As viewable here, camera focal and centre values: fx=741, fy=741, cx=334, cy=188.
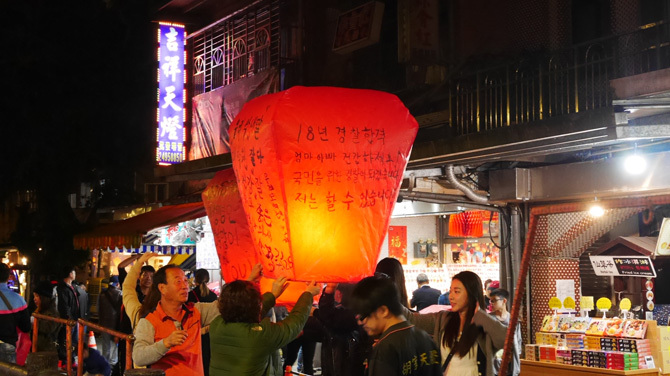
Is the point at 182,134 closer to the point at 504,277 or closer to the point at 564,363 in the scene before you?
the point at 504,277

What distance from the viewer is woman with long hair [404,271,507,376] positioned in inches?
234

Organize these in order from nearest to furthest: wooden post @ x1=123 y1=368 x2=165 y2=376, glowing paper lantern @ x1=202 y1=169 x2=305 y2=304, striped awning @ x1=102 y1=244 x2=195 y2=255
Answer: wooden post @ x1=123 y1=368 x2=165 y2=376 → glowing paper lantern @ x1=202 y1=169 x2=305 y2=304 → striped awning @ x1=102 y1=244 x2=195 y2=255

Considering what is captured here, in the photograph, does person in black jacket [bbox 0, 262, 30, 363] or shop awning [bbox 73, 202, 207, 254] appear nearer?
person in black jacket [bbox 0, 262, 30, 363]

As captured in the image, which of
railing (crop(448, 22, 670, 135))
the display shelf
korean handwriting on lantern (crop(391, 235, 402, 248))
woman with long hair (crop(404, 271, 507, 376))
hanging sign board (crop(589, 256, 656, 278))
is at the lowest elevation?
the display shelf

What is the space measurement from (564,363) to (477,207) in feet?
10.6

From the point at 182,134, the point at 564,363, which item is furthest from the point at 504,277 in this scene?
the point at 182,134

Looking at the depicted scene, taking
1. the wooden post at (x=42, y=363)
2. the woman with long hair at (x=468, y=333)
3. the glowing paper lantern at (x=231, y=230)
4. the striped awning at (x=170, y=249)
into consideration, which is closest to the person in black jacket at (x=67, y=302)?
the striped awning at (x=170, y=249)

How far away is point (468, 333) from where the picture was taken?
6.02 m

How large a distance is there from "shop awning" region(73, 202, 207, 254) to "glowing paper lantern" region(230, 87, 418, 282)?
807 cm

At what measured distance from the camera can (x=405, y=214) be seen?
16906 millimetres

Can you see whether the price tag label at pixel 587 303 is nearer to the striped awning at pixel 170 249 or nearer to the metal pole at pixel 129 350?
the metal pole at pixel 129 350

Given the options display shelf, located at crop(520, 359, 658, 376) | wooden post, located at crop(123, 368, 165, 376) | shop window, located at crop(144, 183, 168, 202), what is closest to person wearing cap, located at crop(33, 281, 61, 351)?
wooden post, located at crop(123, 368, 165, 376)

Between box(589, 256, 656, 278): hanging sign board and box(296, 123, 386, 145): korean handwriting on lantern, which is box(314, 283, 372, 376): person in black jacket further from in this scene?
box(589, 256, 656, 278): hanging sign board

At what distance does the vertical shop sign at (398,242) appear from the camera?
1958 centimetres
